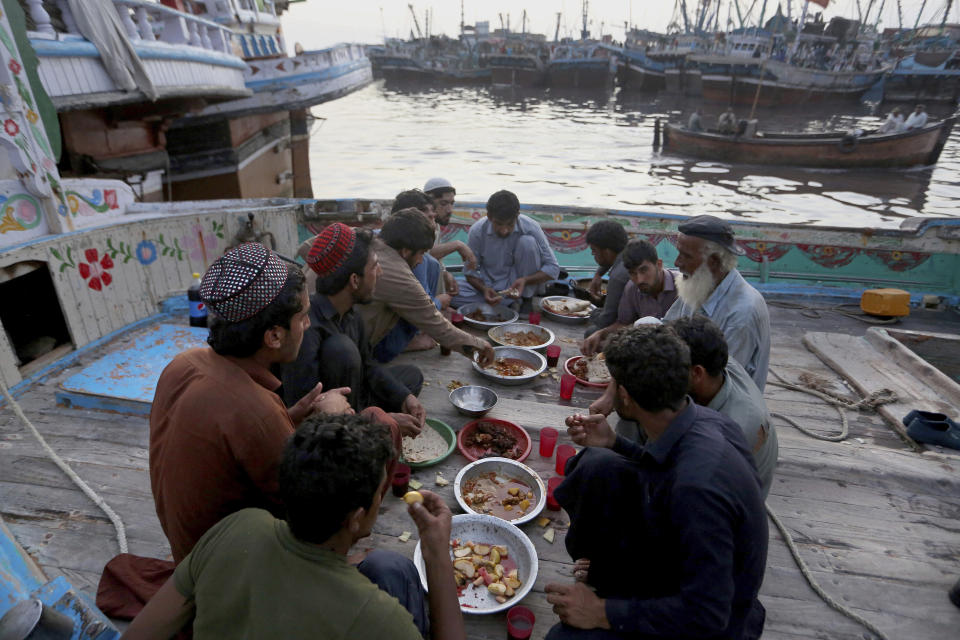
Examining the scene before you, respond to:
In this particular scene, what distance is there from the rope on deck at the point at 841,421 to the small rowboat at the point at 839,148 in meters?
20.5

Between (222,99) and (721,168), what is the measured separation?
2107cm

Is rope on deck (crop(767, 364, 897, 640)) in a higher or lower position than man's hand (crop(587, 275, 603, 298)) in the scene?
lower

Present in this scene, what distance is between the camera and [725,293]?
352 centimetres

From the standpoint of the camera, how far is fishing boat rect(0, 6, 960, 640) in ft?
9.19

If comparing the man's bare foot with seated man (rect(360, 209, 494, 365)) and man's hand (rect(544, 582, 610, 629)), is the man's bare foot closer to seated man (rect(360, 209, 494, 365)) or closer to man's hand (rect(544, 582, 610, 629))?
seated man (rect(360, 209, 494, 365))

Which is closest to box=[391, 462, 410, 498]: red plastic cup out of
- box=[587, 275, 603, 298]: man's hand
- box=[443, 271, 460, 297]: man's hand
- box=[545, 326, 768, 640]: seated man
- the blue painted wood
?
box=[545, 326, 768, 640]: seated man

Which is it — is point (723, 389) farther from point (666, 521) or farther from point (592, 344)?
point (592, 344)

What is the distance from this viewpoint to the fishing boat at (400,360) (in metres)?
2.80

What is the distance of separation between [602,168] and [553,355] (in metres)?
22.4

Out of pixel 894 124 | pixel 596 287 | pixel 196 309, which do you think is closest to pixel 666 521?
pixel 596 287

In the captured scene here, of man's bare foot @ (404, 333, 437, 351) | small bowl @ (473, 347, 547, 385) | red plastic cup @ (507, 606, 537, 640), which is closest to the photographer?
red plastic cup @ (507, 606, 537, 640)

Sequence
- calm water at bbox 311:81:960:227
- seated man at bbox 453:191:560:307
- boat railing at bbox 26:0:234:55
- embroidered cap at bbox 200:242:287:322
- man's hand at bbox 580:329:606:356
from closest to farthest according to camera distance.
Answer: embroidered cap at bbox 200:242:287:322, man's hand at bbox 580:329:606:356, boat railing at bbox 26:0:234:55, seated man at bbox 453:191:560:307, calm water at bbox 311:81:960:227

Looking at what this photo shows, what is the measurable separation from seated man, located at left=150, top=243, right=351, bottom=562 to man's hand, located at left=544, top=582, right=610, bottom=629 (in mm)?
1271

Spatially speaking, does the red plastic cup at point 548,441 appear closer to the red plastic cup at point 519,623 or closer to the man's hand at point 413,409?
the man's hand at point 413,409
